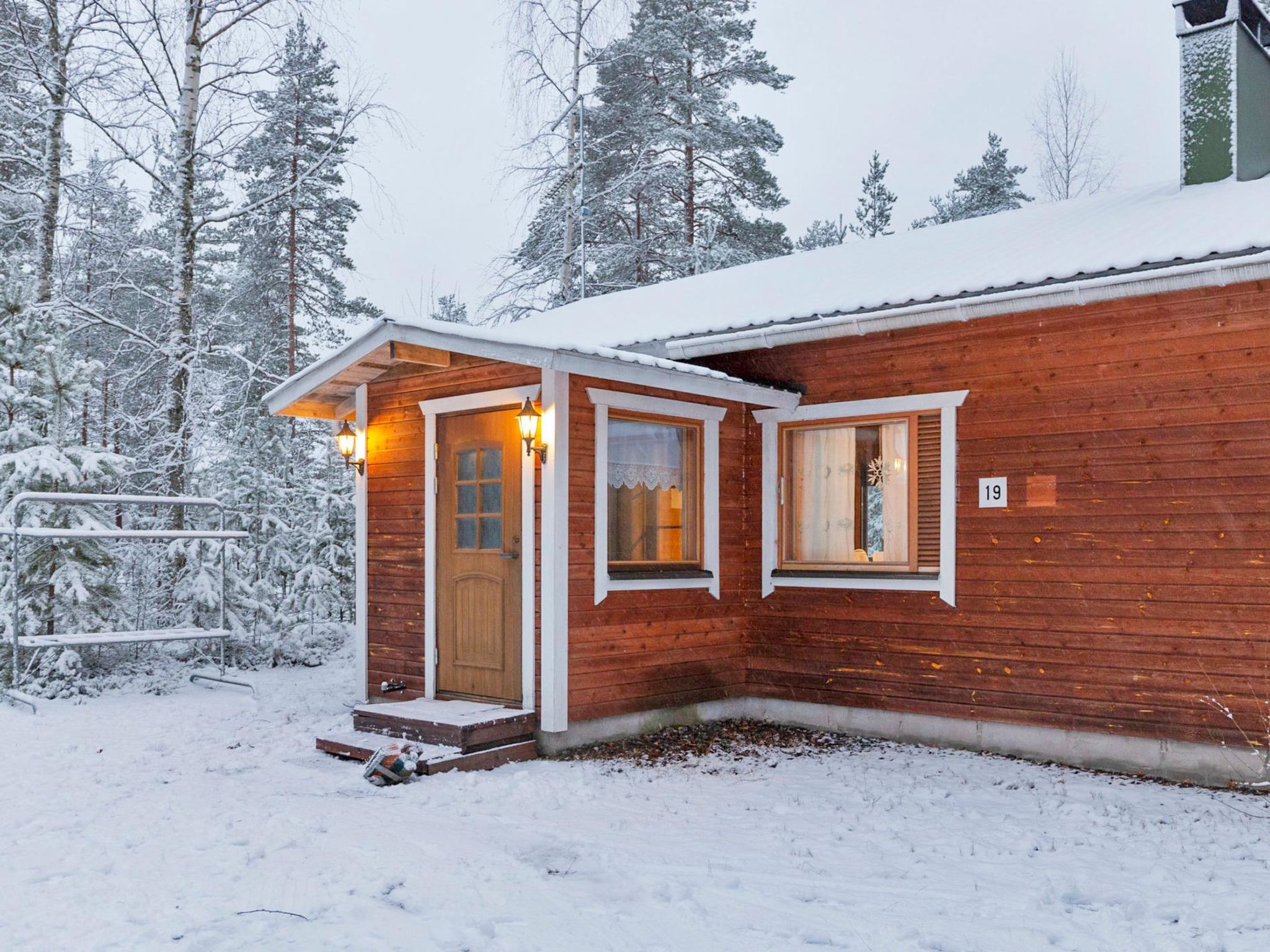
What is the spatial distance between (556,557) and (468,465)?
1222 mm

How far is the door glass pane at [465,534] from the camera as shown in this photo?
7062 mm

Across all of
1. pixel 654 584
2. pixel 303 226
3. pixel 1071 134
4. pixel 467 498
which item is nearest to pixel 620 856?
pixel 654 584

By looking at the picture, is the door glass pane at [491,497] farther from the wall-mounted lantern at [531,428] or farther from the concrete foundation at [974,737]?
the concrete foundation at [974,737]

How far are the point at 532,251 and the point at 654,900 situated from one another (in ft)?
45.9


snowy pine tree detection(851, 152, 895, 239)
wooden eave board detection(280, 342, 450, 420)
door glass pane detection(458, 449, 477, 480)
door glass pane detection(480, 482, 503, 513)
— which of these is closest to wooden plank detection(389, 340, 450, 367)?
wooden eave board detection(280, 342, 450, 420)

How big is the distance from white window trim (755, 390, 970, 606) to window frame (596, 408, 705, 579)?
510mm

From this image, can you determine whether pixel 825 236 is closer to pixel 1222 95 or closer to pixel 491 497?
pixel 1222 95

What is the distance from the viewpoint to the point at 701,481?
7.37 metres

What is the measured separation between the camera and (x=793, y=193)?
64812 millimetres

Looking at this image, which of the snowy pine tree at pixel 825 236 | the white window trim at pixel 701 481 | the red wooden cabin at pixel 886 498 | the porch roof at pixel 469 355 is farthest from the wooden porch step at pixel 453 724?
the snowy pine tree at pixel 825 236

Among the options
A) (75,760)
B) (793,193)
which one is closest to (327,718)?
(75,760)

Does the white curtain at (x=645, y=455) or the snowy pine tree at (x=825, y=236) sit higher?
the snowy pine tree at (x=825, y=236)

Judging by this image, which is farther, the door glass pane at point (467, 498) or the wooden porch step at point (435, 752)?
the door glass pane at point (467, 498)

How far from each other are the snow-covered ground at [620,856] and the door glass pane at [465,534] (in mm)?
1662
